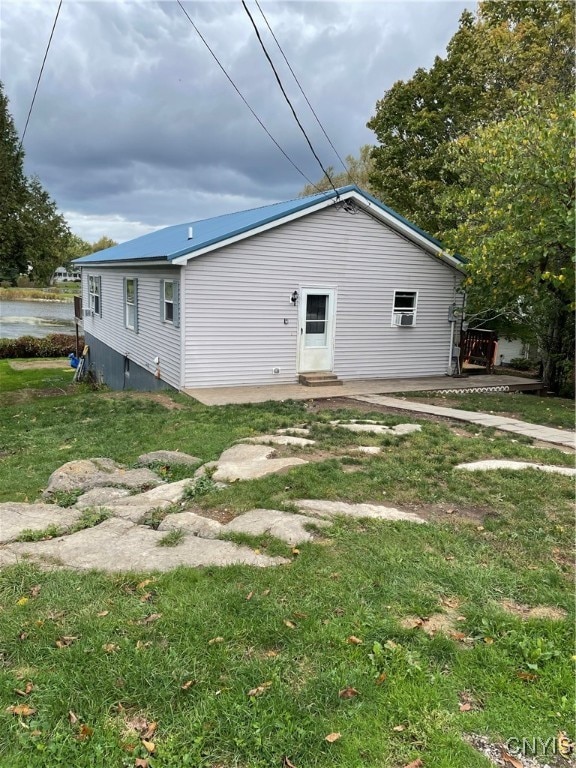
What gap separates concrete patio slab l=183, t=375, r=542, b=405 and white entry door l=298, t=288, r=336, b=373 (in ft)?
2.21

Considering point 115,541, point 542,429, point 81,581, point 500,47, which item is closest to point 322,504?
point 115,541

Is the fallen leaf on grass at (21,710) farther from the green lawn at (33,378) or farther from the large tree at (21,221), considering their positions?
the large tree at (21,221)

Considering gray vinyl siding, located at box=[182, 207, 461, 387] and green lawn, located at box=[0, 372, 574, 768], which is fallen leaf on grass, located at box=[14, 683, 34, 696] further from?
gray vinyl siding, located at box=[182, 207, 461, 387]

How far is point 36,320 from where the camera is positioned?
4097cm

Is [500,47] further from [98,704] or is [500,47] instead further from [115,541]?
[98,704]

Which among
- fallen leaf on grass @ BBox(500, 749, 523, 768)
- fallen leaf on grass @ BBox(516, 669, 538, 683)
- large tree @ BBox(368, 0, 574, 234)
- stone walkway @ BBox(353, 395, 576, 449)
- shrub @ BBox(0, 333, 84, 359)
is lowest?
shrub @ BBox(0, 333, 84, 359)

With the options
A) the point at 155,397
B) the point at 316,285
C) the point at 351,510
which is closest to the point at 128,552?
the point at 351,510

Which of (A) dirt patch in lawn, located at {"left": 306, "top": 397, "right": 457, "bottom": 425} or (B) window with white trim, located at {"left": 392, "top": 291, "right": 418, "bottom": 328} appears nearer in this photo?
(A) dirt patch in lawn, located at {"left": 306, "top": 397, "right": 457, "bottom": 425}

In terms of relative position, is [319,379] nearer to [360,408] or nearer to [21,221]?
[360,408]

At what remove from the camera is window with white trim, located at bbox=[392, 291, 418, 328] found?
42.8ft

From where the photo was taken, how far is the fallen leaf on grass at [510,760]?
2.00 meters

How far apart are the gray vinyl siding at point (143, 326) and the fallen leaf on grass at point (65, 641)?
27.8 ft

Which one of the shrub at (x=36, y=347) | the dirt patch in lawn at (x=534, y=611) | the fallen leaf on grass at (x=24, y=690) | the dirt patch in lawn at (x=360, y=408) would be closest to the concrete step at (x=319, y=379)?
the dirt patch in lawn at (x=360, y=408)

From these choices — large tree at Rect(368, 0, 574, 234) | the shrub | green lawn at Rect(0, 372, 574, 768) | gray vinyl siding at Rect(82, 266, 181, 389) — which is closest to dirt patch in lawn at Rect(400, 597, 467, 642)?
green lawn at Rect(0, 372, 574, 768)
